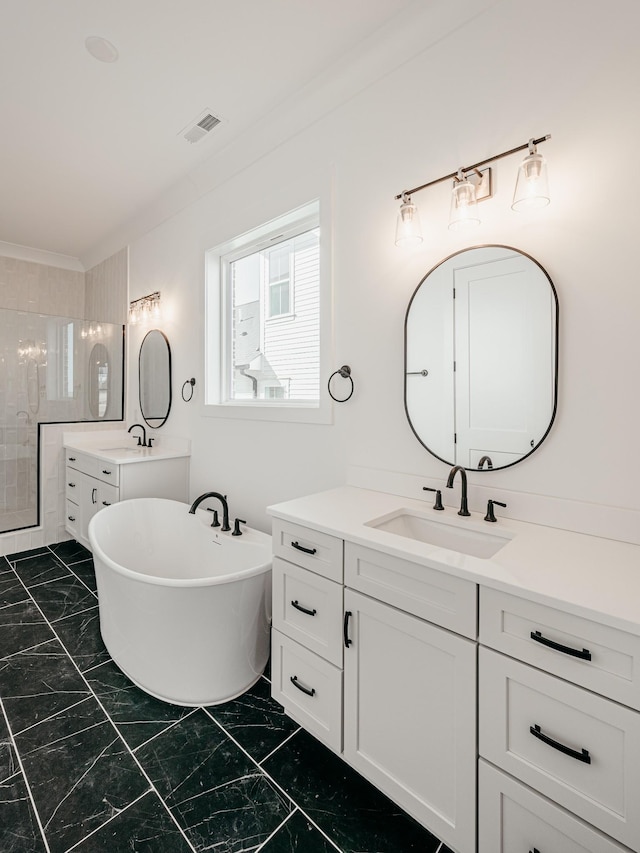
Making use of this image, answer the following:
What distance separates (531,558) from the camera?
114cm

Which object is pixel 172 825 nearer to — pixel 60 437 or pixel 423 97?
pixel 423 97

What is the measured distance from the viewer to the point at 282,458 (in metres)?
2.40

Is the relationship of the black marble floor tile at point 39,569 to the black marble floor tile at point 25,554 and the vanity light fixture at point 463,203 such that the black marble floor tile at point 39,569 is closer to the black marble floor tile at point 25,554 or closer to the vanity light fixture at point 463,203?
the black marble floor tile at point 25,554

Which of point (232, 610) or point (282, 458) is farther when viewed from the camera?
point (282, 458)

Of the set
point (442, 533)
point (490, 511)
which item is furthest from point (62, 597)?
point (490, 511)

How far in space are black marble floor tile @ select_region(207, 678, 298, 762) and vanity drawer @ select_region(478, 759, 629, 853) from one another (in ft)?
2.61

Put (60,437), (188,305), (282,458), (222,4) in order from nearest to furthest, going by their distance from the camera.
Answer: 1. (222,4)
2. (282,458)
3. (188,305)
4. (60,437)

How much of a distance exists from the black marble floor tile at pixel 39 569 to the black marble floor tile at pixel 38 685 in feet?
3.12

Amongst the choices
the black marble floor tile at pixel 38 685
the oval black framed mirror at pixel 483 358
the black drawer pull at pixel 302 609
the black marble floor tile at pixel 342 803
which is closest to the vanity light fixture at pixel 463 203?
the oval black framed mirror at pixel 483 358

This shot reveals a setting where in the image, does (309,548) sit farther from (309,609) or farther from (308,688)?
(308,688)

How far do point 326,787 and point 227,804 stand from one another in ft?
1.06

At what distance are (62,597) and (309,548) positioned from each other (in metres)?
2.14

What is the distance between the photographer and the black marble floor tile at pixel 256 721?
1.56m

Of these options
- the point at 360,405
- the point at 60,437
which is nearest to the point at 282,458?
the point at 360,405
